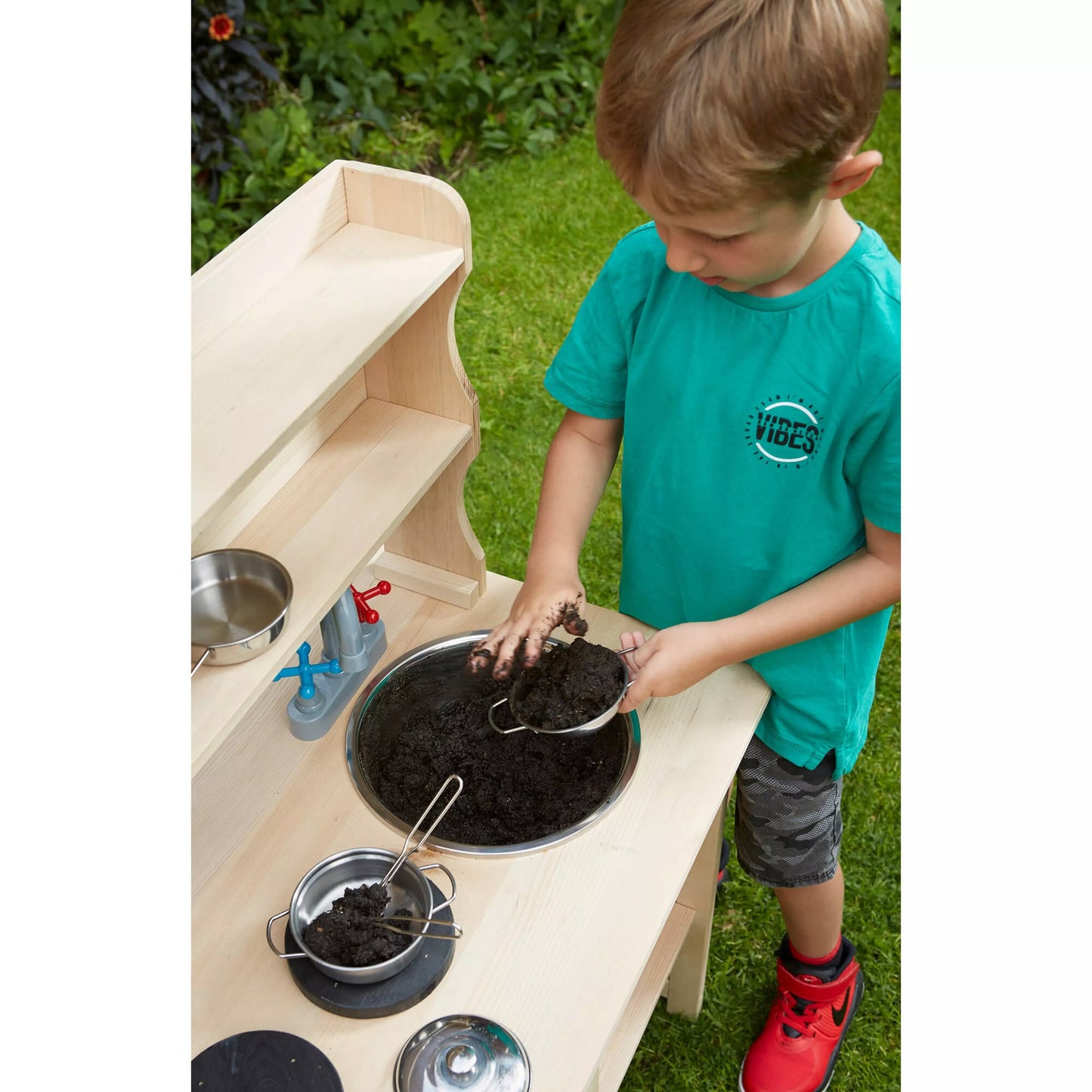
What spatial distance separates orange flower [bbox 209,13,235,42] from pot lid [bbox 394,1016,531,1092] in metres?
3.61

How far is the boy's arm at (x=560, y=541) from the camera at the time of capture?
1.55 metres

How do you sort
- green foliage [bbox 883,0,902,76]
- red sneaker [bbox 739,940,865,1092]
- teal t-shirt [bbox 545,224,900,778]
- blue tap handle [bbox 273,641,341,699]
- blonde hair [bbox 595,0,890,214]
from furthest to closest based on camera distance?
green foliage [bbox 883,0,902,76], red sneaker [bbox 739,940,865,1092], blue tap handle [bbox 273,641,341,699], teal t-shirt [bbox 545,224,900,778], blonde hair [bbox 595,0,890,214]

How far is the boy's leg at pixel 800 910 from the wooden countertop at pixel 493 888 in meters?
0.20

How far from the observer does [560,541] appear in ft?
5.43

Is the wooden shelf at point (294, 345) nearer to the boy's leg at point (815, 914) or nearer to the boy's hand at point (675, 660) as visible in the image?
the boy's hand at point (675, 660)

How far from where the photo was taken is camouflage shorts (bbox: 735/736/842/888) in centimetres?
175

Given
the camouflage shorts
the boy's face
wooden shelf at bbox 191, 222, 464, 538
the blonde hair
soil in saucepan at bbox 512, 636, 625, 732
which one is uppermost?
the blonde hair

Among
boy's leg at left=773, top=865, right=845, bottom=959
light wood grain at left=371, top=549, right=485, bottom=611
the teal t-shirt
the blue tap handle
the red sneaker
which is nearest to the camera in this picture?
the teal t-shirt

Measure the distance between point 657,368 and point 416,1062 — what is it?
888mm

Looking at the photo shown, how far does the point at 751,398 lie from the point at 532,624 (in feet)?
1.37

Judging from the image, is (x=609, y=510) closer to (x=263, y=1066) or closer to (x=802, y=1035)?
(x=802, y=1035)

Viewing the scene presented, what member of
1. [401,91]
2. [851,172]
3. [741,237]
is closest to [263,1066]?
[741,237]

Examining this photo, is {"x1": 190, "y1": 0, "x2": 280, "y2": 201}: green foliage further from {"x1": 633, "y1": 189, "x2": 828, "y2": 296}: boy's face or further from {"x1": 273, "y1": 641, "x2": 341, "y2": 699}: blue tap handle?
{"x1": 633, "y1": 189, "x2": 828, "y2": 296}: boy's face

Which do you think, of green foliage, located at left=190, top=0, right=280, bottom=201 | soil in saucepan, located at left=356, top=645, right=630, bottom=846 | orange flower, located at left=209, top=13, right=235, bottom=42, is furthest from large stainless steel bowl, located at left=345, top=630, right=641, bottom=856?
orange flower, located at left=209, top=13, right=235, bottom=42
